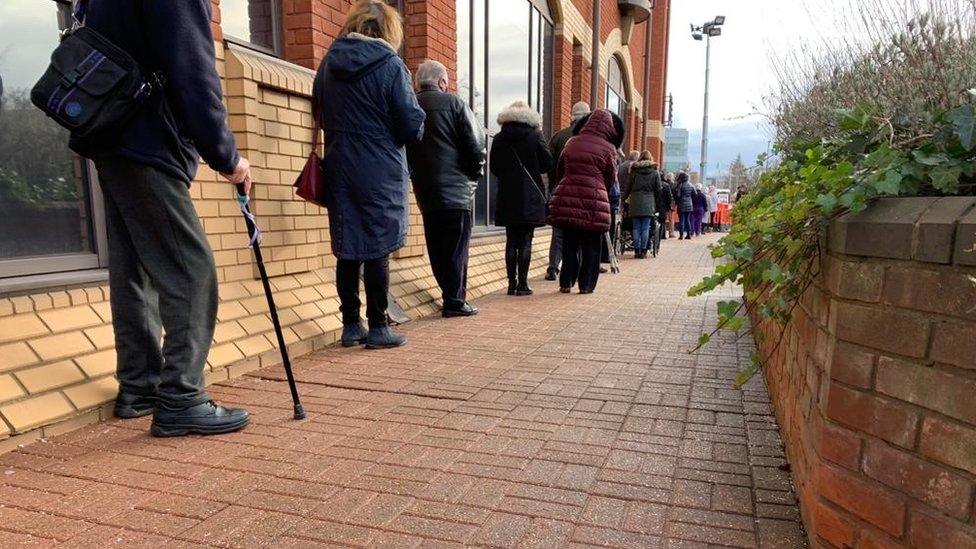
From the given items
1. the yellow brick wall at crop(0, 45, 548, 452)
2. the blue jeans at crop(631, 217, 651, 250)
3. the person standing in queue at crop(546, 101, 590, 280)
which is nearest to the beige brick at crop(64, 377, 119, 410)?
the yellow brick wall at crop(0, 45, 548, 452)

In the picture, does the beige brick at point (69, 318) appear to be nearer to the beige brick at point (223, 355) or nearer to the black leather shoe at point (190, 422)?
the beige brick at point (223, 355)

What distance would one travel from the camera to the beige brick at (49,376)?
104 inches

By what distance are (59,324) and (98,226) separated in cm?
66

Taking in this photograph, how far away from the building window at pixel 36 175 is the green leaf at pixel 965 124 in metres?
3.51

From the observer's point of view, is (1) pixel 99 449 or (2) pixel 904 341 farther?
(1) pixel 99 449

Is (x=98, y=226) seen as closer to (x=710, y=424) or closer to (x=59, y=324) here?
(x=59, y=324)

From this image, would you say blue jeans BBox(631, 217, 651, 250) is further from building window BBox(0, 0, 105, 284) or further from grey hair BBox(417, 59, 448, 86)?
building window BBox(0, 0, 105, 284)

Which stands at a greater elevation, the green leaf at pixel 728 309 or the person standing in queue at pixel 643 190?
the person standing in queue at pixel 643 190

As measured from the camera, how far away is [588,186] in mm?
6293

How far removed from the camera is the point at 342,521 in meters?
1.98

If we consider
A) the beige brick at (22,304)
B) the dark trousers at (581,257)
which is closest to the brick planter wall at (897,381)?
the beige brick at (22,304)

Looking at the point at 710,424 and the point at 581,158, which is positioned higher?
the point at 581,158

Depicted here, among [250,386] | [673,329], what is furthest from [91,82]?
[673,329]

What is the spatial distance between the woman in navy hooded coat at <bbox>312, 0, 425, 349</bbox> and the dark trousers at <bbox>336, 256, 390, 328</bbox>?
32 millimetres
